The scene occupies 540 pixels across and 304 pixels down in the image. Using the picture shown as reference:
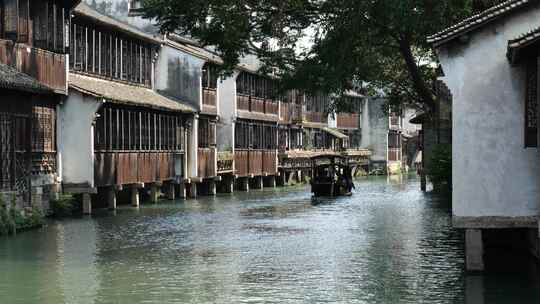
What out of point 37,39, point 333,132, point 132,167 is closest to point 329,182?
point 132,167

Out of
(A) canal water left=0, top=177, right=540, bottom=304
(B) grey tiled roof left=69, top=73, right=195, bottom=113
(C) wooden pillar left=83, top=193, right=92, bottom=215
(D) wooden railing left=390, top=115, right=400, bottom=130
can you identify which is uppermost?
(D) wooden railing left=390, top=115, right=400, bottom=130

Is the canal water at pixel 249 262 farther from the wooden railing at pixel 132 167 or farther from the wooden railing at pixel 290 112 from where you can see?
the wooden railing at pixel 290 112

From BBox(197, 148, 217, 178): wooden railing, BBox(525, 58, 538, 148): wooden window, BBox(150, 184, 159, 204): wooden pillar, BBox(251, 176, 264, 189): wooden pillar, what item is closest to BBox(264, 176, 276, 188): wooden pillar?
BBox(251, 176, 264, 189): wooden pillar

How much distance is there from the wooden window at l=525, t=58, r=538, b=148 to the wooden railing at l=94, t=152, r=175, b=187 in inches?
908

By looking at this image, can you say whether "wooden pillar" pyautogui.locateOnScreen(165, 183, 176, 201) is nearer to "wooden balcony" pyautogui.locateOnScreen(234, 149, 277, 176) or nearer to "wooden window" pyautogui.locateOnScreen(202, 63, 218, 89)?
"wooden window" pyautogui.locateOnScreen(202, 63, 218, 89)

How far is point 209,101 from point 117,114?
13.7 meters

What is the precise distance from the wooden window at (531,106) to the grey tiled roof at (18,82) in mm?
15675

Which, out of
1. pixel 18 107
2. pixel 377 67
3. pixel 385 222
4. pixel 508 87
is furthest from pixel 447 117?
pixel 508 87

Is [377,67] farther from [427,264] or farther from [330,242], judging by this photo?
[427,264]

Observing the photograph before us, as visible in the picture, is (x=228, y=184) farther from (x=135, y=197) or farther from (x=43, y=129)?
(x=43, y=129)

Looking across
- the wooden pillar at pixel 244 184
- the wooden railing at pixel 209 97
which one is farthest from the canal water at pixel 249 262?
the wooden pillar at pixel 244 184

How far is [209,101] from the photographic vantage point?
55281mm

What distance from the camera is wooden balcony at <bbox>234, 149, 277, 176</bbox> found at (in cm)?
6069

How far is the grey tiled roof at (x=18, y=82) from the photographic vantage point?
94.5 ft
